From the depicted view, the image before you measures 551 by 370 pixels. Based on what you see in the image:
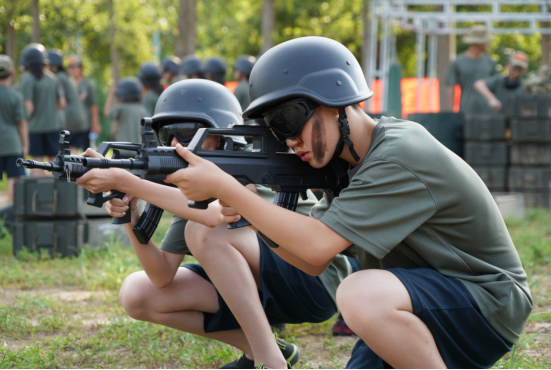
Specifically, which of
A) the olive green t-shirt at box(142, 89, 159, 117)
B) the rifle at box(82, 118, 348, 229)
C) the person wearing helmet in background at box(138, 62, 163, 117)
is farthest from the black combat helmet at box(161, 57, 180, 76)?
the rifle at box(82, 118, 348, 229)

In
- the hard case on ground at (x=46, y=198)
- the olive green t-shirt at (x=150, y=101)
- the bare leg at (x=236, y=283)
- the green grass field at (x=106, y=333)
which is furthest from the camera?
the olive green t-shirt at (x=150, y=101)

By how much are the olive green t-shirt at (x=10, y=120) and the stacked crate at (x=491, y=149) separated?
587 centimetres

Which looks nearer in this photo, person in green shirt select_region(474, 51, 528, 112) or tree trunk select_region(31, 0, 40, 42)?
person in green shirt select_region(474, 51, 528, 112)

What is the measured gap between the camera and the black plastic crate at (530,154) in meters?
8.30

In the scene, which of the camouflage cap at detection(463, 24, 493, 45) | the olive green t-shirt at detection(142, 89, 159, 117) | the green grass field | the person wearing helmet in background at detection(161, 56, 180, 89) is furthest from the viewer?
the person wearing helmet in background at detection(161, 56, 180, 89)

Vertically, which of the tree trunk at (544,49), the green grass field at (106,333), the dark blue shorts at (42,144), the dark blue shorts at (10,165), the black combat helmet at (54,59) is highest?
the tree trunk at (544,49)

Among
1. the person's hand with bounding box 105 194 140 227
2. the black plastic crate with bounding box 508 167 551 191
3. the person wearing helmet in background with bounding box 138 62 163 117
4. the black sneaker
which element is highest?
the person wearing helmet in background with bounding box 138 62 163 117

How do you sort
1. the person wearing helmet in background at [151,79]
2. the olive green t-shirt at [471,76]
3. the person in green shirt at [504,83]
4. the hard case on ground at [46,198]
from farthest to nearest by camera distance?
the person wearing helmet in background at [151,79] → the olive green t-shirt at [471,76] → the person in green shirt at [504,83] → the hard case on ground at [46,198]

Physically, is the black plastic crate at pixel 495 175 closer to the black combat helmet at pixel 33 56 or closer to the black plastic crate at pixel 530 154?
the black plastic crate at pixel 530 154

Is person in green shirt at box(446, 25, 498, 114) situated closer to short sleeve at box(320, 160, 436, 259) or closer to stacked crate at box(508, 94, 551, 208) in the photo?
stacked crate at box(508, 94, 551, 208)

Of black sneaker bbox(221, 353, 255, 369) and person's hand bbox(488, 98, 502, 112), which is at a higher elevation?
person's hand bbox(488, 98, 502, 112)

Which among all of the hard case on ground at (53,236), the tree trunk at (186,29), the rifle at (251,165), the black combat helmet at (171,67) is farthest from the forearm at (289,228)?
the tree trunk at (186,29)

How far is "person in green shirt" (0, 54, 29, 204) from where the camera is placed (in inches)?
294

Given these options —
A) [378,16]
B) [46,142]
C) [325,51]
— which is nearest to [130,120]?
[46,142]
